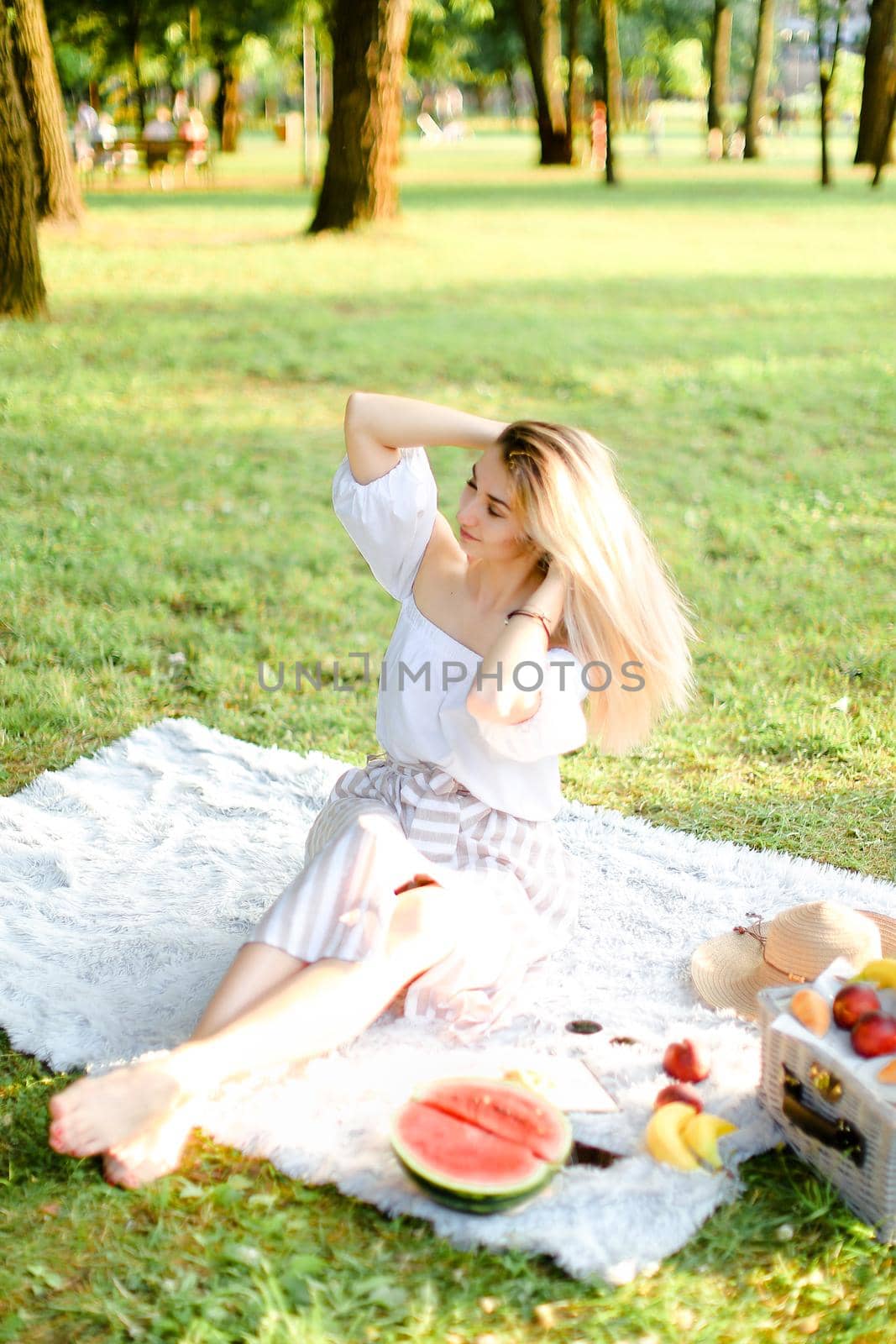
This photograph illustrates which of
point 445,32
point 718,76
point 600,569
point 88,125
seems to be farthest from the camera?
point 718,76

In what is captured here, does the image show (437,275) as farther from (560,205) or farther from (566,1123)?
(566,1123)

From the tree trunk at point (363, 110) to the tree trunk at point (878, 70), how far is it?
509 inches

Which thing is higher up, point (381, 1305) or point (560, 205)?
point (560, 205)

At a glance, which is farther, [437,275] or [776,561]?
[437,275]

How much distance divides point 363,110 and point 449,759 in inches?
458

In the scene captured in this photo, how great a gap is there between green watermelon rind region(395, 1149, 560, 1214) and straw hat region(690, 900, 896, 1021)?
796mm

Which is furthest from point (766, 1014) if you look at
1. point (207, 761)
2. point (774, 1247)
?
point (207, 761)

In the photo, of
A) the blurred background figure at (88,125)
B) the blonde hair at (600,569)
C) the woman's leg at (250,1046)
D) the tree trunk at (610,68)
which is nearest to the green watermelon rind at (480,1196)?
the woman's leg at (250,1046)

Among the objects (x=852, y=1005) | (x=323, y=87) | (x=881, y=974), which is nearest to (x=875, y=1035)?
(x=852, y=1005)

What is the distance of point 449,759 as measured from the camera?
9.86 feet

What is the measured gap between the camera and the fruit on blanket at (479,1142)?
2.27 m

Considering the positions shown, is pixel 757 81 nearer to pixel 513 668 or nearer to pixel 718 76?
pixel 718 76

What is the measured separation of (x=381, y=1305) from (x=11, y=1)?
11.2m

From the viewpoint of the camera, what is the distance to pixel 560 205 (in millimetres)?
18766
